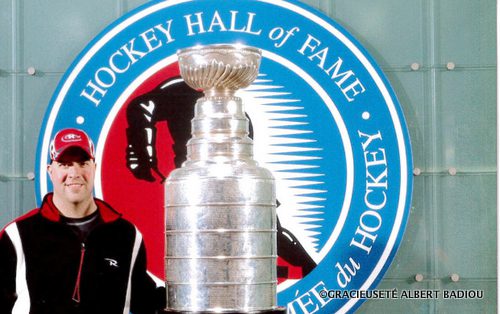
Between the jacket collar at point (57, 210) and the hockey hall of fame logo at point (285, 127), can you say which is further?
the hockey hall of fame logo at point (285, 127)

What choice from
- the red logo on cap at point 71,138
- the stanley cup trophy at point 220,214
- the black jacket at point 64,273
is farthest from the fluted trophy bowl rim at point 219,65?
the black jacket at point 64,273

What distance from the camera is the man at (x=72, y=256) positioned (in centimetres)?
346

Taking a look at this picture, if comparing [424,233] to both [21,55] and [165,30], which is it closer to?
[165,30]

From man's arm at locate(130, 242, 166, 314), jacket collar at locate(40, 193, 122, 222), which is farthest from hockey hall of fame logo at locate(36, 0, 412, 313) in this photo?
man's arm at locate(130, 242, 166, 314)

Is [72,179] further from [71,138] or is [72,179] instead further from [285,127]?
[285,127]

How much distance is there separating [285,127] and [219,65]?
90cm

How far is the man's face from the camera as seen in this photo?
360cm

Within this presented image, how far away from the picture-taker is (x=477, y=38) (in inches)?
151

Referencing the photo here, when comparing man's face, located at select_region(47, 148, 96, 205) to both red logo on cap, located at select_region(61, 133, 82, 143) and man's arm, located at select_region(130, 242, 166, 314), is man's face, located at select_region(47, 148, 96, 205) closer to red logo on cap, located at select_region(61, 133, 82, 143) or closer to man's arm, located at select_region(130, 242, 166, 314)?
red logo on cap, located at select_region(61, 133, 82, 143)

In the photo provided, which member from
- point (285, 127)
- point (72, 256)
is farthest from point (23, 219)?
point (285, 127)

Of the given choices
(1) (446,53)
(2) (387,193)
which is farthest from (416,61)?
(2) (387,193)

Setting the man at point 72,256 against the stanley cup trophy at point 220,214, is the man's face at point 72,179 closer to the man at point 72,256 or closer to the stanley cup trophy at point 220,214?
the man at point 72,256

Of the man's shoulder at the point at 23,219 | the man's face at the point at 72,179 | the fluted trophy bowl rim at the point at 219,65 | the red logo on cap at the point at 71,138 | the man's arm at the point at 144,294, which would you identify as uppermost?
the fluted trophy bowl rim at the point at 219,65

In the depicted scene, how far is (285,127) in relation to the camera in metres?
3.87
